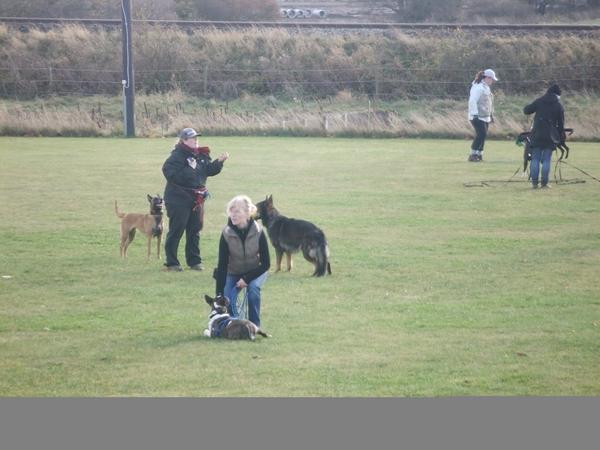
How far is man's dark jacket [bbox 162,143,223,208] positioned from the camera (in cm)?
1548

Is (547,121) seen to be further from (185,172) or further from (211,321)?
(211,321)

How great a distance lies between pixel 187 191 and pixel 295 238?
1759 millimetres

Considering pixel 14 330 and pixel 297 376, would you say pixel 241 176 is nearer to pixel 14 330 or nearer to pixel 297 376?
pixel 14 330

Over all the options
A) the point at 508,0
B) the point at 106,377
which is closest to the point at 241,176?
the point at 106,377

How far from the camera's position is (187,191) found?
15.6m

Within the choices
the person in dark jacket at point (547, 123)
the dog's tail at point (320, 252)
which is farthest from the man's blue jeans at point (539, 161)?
the dog's tail at point (320, 252)

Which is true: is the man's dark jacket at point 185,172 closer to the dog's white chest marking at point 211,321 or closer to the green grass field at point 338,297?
the green grass field at point 338,297

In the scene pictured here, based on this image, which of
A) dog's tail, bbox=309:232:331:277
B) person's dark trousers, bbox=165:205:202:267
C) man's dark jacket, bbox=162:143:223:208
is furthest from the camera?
person's dark trousers, bbox=165:205:202:267

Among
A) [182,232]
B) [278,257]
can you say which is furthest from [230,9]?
[278,257]

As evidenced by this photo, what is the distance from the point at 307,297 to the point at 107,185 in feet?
41.0

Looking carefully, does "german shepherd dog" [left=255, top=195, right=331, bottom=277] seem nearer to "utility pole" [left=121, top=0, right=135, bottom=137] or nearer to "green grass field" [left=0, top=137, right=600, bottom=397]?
"green grass field" [left=0, top=137, right=600, bottom=397]

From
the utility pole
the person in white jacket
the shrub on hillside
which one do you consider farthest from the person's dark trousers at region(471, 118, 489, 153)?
the shrub on hillside

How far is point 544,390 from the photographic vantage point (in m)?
9.30

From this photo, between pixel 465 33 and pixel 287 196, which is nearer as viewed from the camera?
pixel 287 196
